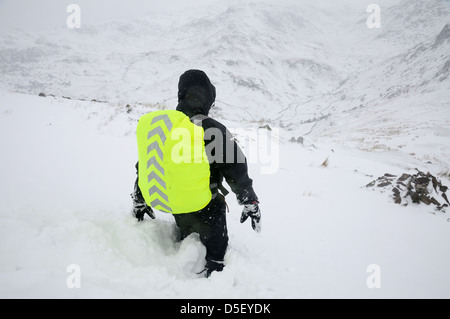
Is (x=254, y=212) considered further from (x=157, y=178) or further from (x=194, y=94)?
(x=194, y=94)

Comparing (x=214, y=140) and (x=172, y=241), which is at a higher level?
(x=214, y=140)

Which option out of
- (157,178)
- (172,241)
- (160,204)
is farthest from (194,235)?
(157,178)

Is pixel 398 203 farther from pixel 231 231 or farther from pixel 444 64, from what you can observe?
pixel 444 64

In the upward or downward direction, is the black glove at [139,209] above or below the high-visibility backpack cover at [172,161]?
below

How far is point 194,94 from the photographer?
1.65 m

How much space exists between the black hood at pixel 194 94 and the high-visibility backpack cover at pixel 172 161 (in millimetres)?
217

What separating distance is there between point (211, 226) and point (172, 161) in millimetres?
585

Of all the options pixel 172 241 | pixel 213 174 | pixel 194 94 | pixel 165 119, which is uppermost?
pixel 194 94

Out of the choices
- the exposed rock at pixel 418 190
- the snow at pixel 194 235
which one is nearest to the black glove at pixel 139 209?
the snow at pixel 194 235

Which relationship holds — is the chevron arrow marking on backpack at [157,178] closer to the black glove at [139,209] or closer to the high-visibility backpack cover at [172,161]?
the high-visibility backpack cover at [172,161]

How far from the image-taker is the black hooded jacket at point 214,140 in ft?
5.28

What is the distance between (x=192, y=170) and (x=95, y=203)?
125cm

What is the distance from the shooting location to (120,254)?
1.53 m

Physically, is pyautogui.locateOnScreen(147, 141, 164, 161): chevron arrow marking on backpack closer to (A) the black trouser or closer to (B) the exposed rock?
(A) the black trouser
